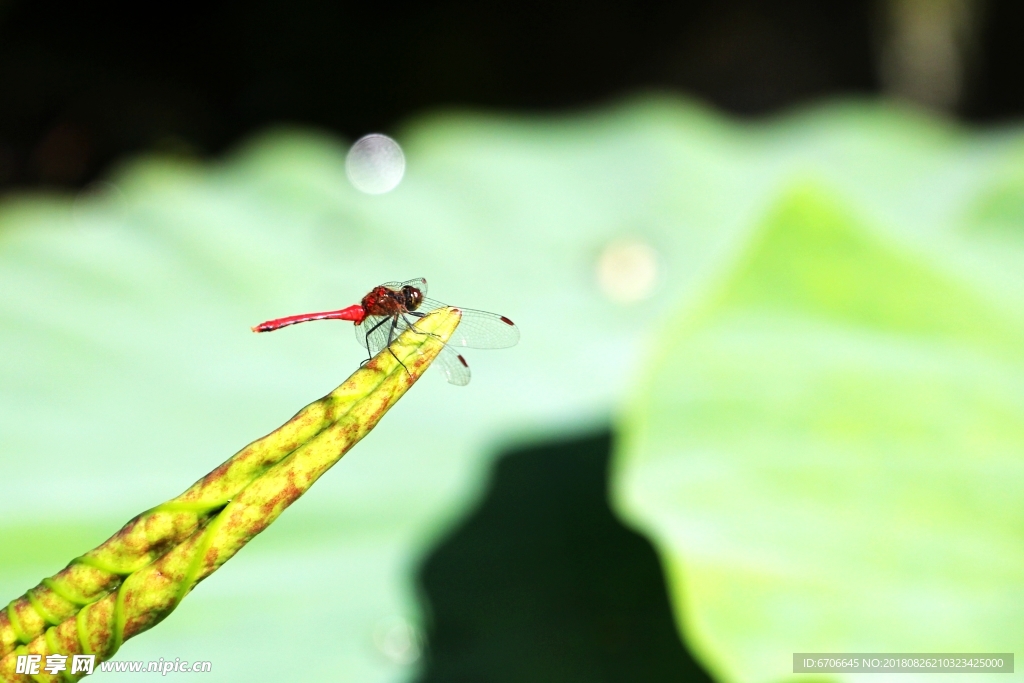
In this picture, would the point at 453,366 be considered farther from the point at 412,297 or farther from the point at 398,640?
the point at 398,640

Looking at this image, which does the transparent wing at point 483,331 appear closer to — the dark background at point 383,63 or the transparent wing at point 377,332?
the transparent wing at point 377,332

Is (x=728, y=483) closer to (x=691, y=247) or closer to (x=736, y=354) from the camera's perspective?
(x=736, y=354)

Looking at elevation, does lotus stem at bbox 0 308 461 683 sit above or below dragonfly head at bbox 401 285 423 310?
below

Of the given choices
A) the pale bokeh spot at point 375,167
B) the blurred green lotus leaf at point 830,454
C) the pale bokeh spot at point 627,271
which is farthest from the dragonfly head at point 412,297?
the pale bokeh spot at point 375,167

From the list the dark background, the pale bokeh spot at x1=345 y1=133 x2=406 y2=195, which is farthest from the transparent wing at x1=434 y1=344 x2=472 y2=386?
the dark background

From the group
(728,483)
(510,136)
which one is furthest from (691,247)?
(728,483)

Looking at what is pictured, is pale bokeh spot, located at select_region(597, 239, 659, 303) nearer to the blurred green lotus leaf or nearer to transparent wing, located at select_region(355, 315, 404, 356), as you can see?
the blurred green lotus leaf
